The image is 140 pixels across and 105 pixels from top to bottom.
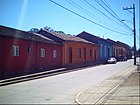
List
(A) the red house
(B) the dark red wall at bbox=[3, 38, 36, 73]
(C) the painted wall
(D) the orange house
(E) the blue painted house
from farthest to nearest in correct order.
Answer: (C) the painted wall
(E) the blue painted house
(D) the orange house
(B) the dark red wall at bbox=[3, 38, 36, 73]
(A) the red house

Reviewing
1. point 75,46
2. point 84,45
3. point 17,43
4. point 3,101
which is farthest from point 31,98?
point 84,45

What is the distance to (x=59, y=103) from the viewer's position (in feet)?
32.0

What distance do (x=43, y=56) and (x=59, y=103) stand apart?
20099 millimetres

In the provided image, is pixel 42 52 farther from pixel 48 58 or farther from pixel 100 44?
pixel 100 44

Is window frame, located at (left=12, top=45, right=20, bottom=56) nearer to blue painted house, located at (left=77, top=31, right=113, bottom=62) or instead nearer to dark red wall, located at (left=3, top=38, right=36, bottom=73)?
dark red wall, located at (left=3, top=38, right=36, bottom=73)

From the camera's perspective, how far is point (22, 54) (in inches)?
974

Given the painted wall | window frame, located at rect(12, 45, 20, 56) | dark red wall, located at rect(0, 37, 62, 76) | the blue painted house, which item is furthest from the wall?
window frame, located at rect(12, 45, 20, 56)

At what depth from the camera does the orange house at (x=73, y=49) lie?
37.3 m

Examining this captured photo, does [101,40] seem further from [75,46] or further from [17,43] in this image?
[17,43]

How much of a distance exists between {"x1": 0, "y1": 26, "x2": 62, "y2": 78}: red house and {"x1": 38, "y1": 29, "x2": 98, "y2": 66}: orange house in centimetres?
436

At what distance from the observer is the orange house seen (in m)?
37.3

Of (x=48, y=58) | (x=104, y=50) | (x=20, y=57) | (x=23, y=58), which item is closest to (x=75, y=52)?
(x=48, y=58)

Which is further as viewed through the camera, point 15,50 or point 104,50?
point 104,50

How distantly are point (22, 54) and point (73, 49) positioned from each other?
17.2 m
